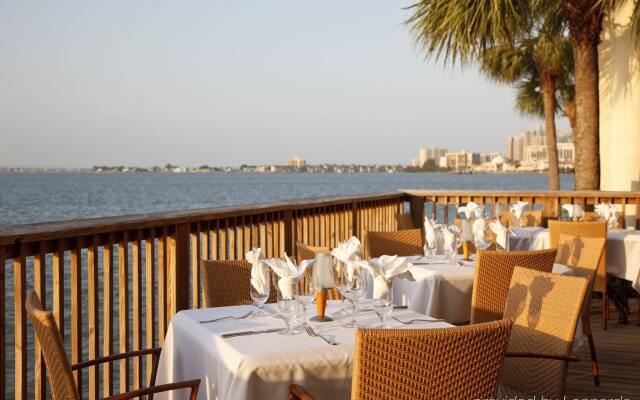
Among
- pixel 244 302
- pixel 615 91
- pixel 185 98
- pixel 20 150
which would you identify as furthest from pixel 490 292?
pixel 20 150

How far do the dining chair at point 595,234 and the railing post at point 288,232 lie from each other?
7.29 feet

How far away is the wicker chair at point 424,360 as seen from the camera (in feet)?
6.82

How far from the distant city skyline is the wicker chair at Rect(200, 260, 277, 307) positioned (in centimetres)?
3074

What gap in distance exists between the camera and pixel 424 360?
2109 mm

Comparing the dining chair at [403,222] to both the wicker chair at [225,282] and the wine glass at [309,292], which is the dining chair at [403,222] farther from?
the wine glass at [309,292]

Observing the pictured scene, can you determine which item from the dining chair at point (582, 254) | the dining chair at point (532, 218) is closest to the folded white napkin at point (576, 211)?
the dining chair at point (532, 218)

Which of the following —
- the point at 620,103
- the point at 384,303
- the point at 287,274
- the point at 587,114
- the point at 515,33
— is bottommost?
the point at 384,303

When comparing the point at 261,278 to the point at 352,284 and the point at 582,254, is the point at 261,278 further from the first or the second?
the point at 582,254

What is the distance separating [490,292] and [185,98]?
5443 centimetres

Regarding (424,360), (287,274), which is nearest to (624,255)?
(287,274)

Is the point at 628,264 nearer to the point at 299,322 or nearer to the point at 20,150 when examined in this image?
the point at 299,322

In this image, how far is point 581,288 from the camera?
312 centimetres

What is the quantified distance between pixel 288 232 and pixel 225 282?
2049 mm

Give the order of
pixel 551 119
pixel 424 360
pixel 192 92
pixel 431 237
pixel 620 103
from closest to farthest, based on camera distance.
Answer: pixel 424 360 → pixel 431 237 → pixel 620 103 → pixel 551 119 → pixel 192 92
